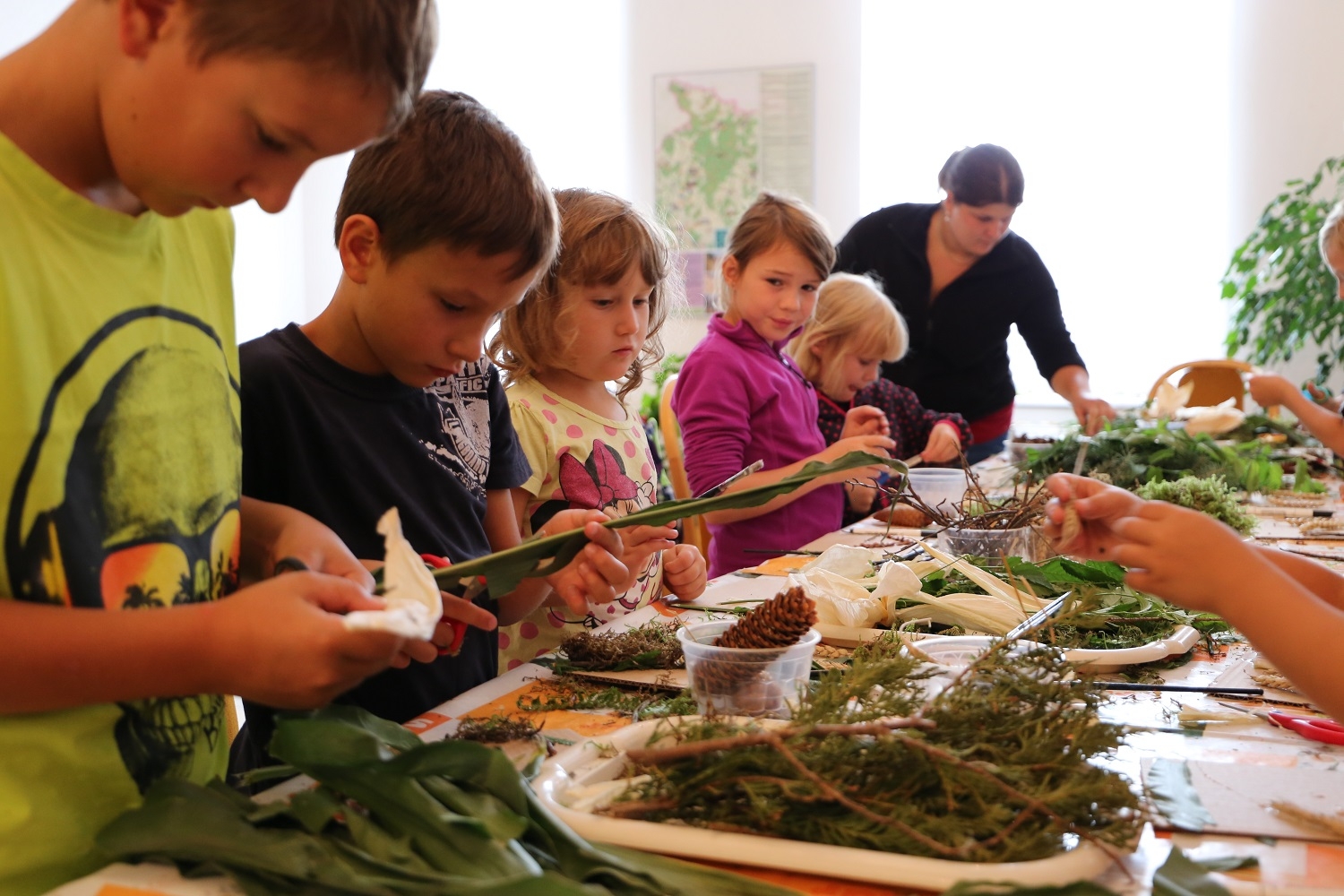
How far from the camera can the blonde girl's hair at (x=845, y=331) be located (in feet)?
10.6

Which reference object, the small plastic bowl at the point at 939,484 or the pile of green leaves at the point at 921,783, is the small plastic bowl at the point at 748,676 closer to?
the pile of green leaves at the point at 921,783

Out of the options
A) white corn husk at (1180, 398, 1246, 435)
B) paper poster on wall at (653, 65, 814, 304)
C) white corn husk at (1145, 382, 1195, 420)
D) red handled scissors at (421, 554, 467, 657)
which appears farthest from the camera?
paper poster on wall at (653, 65, 814, 304)

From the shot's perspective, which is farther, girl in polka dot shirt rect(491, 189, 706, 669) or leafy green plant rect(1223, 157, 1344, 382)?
leafy green plant rect(1223, 157, 1344, 382)

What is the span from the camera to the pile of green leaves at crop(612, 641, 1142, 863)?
806 millimetres

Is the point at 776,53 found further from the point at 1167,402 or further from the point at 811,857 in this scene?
the point at 811,857

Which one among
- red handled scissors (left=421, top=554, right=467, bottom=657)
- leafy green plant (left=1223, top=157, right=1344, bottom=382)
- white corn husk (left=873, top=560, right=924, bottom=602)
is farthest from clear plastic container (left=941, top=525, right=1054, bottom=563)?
leafy green plant (left=1223, top=157, right=1344, bottom=382)

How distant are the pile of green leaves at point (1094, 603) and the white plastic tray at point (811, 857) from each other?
48 cm

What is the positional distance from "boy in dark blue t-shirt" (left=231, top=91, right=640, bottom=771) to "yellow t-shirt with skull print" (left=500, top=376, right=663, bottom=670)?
0.34 m

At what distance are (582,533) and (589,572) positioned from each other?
26 cm

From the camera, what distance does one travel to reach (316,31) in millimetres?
812

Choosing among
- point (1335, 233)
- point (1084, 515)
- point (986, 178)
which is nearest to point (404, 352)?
point (1084, 515)

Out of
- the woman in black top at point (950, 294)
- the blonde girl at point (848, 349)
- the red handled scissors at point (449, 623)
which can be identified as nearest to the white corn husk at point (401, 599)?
the red handled scissors at point (449, 623)

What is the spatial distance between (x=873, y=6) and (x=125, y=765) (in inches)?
236

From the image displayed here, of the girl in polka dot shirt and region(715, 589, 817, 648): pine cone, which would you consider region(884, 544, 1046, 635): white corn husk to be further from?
the girl in polka dot shirt
